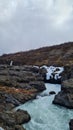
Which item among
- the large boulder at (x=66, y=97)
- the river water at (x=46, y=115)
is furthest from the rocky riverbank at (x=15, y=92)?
the large boulder at (x=66, y=97)

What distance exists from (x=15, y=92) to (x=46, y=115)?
35.1 ft

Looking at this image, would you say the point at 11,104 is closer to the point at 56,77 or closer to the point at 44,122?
the point at 44,122

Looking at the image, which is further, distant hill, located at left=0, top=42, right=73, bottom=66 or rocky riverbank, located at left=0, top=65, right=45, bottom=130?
distant hill, located at left=0, top=42, right=73, bottom=66

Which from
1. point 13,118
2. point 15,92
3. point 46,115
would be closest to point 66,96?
point 46,115

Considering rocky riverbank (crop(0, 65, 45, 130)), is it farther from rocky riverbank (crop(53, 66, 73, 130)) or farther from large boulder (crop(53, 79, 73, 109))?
large boulder (crop(53, 79, 73, 109))

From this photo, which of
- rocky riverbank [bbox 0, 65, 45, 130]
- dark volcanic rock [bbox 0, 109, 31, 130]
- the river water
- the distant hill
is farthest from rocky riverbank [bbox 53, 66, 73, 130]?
the distant hill

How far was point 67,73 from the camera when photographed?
60.7 metres

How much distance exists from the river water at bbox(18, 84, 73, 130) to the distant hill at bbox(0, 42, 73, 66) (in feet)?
116

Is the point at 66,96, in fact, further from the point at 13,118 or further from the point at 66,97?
the point at 13,118

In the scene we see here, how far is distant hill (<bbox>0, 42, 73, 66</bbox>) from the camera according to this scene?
278ft

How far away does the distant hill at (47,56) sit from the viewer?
8488cm

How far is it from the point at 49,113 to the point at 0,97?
318 inches

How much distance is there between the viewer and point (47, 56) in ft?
302

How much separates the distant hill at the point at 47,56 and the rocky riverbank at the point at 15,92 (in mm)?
14359
